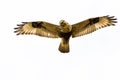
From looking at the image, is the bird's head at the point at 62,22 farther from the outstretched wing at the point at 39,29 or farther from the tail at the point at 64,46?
the tail at the point at 64,46

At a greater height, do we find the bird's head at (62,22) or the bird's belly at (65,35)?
the bird's head at (62,22)

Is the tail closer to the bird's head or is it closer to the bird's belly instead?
the bird's belly

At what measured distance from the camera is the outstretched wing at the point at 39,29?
8.48 meters

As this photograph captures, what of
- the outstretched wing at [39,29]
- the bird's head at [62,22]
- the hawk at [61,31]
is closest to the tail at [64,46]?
the hawk at [61,31]

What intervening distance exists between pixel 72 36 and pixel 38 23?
61 centimetres

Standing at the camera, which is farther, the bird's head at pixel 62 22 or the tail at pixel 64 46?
the tail at pixel 64 46

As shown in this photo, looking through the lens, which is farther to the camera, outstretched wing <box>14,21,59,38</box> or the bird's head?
outstretched wing <box>14,21,59,38</box>

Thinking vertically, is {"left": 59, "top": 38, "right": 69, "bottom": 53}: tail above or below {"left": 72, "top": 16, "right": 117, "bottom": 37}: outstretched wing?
below

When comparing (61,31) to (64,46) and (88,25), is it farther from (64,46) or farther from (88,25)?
(88,25)

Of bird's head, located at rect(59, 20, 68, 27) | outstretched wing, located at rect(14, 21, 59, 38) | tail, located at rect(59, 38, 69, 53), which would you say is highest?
bird's head, located at rect(59, 20, 68, 27)

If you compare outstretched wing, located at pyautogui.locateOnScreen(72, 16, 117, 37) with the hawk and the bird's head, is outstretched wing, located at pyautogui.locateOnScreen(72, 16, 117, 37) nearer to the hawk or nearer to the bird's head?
the hawk

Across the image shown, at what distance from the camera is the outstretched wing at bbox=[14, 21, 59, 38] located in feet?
27.8

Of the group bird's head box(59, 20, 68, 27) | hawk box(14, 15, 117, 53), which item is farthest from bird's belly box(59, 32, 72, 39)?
bird's head box(59, 20, 68, 27)

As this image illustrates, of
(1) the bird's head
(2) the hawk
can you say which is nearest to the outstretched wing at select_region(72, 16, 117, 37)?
(2) the hawk
